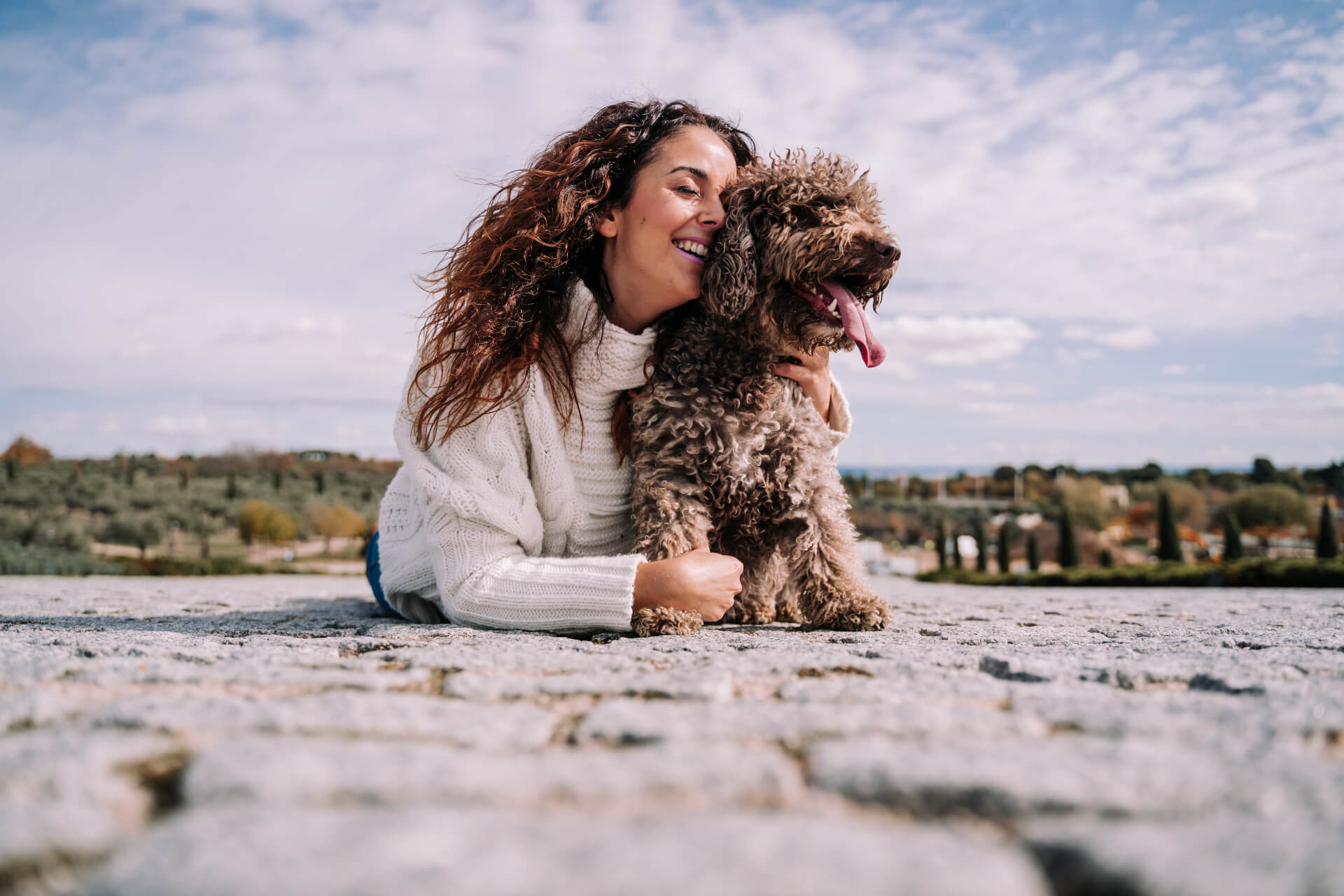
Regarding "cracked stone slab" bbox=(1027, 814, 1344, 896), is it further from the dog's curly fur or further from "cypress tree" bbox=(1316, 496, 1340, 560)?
→ "cypress tree" bbox=(1316, 496, 1340, 560)

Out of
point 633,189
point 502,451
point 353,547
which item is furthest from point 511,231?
point 353,547

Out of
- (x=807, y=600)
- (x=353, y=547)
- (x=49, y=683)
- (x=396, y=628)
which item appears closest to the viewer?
(x=49, y=683)

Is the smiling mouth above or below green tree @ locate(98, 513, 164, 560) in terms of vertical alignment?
above

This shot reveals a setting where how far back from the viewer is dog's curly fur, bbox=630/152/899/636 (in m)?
3.56

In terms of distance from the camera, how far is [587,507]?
3926mm

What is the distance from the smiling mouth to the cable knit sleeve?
1054 mm

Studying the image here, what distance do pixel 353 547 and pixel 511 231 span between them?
36255 mm

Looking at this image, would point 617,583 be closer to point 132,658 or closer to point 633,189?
point 132,658

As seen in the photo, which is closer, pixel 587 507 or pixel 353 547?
pixel 587 507

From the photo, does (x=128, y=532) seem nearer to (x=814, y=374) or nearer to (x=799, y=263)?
(x=814, y=374)

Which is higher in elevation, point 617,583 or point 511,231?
point 511,231

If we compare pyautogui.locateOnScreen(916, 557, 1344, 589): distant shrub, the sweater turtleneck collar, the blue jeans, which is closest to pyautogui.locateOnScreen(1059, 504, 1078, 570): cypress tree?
pyautogui.locateOnScreen(916, 557, 1344, 589): distant shrub

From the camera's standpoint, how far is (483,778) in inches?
45.0

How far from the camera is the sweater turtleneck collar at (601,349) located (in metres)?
3.79
